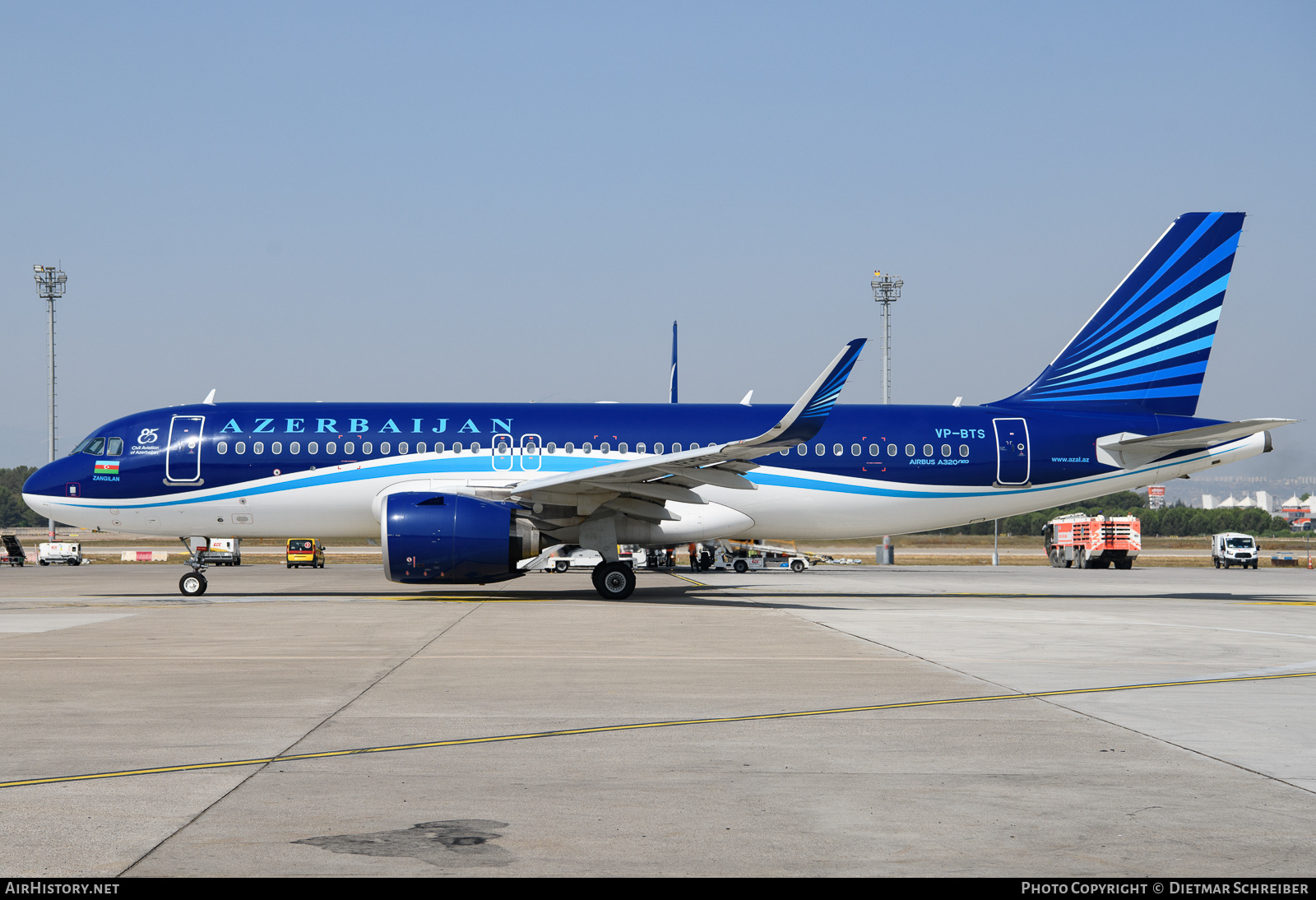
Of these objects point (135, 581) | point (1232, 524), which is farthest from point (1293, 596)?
point (1232, 524)

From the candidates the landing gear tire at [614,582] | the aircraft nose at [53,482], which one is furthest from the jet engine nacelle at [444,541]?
the aircraft nose at [53,482]

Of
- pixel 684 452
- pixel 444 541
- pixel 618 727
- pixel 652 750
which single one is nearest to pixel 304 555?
pixel 444 541

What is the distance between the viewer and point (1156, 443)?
24.2 metres

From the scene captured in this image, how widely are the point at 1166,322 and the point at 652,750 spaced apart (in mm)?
22247

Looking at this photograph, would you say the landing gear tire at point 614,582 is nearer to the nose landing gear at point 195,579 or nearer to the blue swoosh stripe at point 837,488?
the blue swoosh stripe at point 837,488

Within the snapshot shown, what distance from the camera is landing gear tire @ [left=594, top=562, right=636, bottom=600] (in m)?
22.2

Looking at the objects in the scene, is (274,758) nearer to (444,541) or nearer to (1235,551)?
(444,541)

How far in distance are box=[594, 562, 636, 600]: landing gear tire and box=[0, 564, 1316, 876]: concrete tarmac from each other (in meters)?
5.44

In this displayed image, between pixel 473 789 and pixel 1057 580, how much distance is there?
3182 centimetres

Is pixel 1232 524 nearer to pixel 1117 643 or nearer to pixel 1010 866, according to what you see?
pixel 1117 643

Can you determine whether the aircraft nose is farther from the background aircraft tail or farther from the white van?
the white van

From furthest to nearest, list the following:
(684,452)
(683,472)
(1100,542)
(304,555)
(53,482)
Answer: (304,555), (1100,542), (53,482), (684,452), (683,472)

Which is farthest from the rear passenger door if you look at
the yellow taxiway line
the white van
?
the white van
